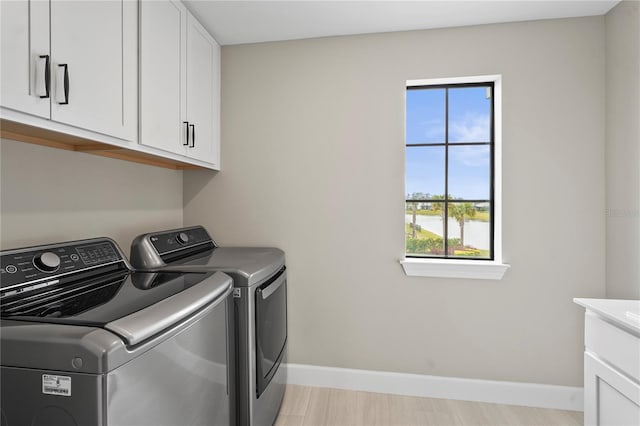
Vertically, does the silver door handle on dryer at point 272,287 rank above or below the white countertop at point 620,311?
below

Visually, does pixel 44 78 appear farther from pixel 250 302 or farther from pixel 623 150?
pixel 623 150

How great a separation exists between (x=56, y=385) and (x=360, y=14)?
2.11 m

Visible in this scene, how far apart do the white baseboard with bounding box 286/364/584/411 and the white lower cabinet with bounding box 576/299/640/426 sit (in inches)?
34.8

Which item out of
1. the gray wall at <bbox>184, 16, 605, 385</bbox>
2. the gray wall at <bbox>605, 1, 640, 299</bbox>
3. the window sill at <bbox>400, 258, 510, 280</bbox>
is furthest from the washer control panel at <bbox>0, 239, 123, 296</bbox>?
the gray wall at <bbox>605, 1, 640, 299</bbox>

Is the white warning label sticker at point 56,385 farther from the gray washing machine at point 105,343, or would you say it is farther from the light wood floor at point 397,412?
the light wood floor at point 397,412

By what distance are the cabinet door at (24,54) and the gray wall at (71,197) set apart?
0.41 meters

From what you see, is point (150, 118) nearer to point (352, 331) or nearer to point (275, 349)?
point (275, 349)

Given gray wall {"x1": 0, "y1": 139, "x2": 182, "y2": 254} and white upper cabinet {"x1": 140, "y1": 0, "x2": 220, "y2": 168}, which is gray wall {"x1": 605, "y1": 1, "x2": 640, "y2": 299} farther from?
gray wall {"x1": 0, "y1": 139, "x2": 182, "y2": 254}

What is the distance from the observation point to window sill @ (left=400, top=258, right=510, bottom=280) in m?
2.03

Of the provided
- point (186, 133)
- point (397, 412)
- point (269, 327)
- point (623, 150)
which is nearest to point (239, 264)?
point (269, 327)

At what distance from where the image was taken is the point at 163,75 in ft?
5.27

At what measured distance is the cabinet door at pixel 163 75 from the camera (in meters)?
1.47

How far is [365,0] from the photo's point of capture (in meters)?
1.79

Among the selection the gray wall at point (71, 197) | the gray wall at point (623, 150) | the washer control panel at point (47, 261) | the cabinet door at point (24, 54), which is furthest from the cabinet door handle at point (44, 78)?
the gray wall at point (623, 150)
